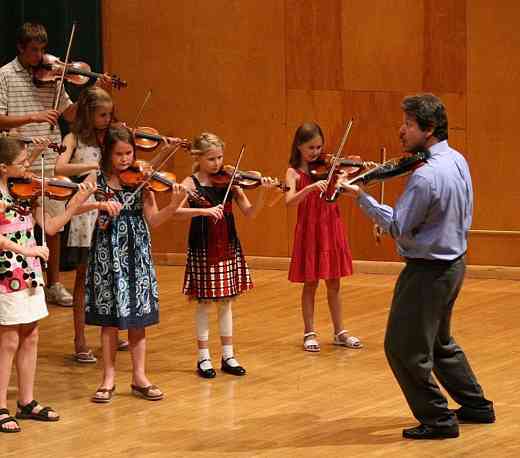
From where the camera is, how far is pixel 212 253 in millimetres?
5637

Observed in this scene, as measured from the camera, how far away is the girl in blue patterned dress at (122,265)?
5195mm

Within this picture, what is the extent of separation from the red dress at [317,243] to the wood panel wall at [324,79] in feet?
6.05

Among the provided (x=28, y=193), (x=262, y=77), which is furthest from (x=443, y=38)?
(x=28, y=193)

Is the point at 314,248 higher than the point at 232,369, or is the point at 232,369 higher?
the point at 314,248

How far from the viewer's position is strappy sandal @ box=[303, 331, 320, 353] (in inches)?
238

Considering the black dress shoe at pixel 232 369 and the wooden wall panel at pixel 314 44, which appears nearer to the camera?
the black dress shoe at pixel 232 369

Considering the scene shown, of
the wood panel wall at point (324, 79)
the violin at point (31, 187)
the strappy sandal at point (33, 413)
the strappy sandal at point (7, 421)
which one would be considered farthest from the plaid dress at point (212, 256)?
the wood panel wall at point (324, 79)

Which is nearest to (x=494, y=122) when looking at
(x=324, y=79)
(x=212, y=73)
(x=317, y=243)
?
(x=324, y=79)

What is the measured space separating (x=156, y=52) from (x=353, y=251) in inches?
78.9

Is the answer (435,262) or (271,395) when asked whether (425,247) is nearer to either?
(435,262)

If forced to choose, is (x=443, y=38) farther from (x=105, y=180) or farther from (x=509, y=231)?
(x=105, y=180)

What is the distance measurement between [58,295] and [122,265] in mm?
2165

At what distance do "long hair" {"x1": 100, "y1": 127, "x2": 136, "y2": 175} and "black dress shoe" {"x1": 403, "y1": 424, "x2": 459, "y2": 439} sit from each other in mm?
1769

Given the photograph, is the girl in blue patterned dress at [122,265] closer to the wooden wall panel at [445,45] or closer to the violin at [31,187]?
the violin at [31,187]
